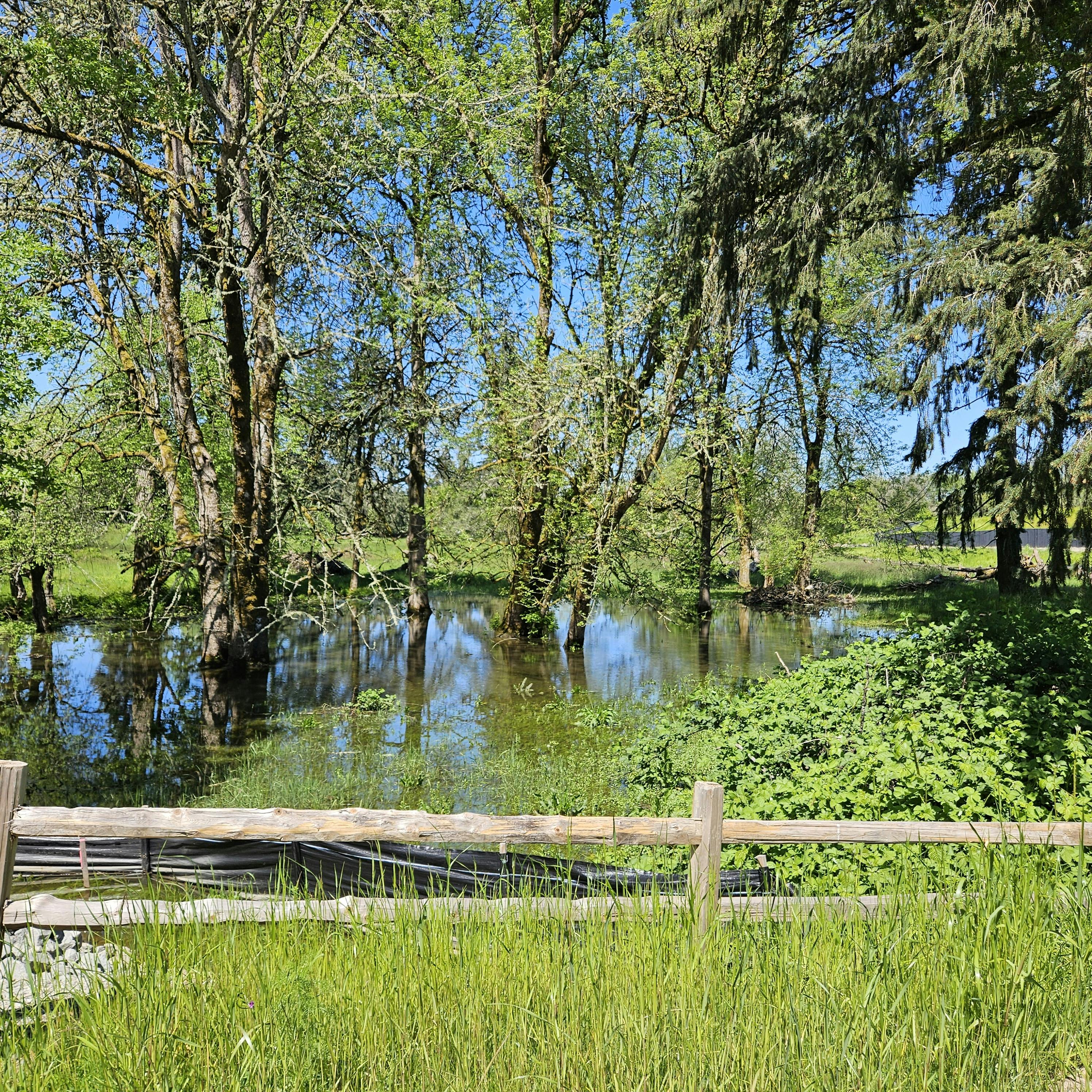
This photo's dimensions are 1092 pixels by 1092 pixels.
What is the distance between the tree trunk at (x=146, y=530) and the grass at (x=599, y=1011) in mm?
12487

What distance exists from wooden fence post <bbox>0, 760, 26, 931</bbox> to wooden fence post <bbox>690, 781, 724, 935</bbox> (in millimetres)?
3509

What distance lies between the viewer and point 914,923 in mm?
3498

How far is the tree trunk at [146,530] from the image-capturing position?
55.4 feet

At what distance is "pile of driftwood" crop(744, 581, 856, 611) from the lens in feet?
89.7

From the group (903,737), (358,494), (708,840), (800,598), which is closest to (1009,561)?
(800,598)

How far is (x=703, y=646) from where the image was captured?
20.3m

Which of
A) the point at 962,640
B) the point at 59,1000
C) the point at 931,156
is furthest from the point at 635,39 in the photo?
the point at 59,1000

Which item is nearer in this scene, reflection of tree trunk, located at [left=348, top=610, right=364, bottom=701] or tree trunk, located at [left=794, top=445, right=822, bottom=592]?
reflection of tree trunk, located at [left=348, top=610, right=364, bottom=701]

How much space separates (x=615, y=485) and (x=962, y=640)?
815 centimetres

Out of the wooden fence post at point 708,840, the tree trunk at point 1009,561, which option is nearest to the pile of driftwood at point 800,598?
the tree trunk at point 1009,561

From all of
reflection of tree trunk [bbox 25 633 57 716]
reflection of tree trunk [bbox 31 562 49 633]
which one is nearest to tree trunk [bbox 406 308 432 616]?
reflection of tree trunk [bbox 25 633 57 716]

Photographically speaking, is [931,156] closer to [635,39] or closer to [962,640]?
[635,39]

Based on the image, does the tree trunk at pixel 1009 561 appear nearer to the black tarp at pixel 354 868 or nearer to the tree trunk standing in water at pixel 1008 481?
the tree trunk standing in water at pixel 1008 481

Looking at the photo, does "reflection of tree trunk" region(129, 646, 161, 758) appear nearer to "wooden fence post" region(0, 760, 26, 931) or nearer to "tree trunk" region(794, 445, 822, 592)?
"wooden fence post" region(0, 760, 26, 931)
